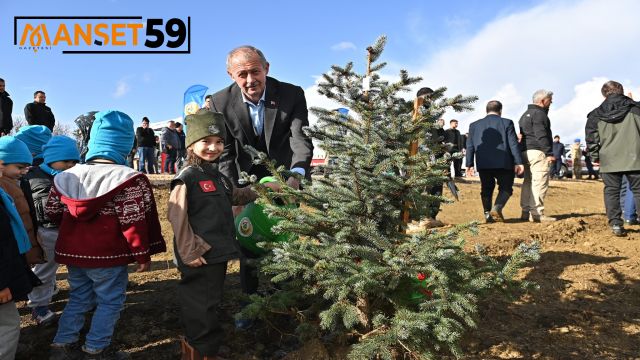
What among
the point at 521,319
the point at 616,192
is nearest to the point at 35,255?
the point at 521,319

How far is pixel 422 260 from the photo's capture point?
7.25ft

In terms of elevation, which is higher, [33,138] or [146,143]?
[146,143]

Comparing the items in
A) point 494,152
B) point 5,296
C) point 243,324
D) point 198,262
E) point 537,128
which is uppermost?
point 537,128

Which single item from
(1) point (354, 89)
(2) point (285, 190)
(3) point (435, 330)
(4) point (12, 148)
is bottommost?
(3) point (435, 330)

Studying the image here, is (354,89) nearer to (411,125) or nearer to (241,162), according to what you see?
(411,125)

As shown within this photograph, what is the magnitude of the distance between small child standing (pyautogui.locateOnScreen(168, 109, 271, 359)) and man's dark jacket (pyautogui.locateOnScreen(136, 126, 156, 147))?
39.1 feet

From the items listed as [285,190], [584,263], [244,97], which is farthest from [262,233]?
[584,263]

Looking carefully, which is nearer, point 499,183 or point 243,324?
point 243,324

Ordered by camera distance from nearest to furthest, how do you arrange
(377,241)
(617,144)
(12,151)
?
1. (377,241)
2. (12,151)
3. (617,144)

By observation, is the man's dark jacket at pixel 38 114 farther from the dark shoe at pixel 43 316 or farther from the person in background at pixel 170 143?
the dark shoe at pixel 43 316

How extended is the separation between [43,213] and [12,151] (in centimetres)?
62

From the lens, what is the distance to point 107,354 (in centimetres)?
297

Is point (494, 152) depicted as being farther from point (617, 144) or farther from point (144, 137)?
point (144, 137)

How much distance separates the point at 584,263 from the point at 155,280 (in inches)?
182
